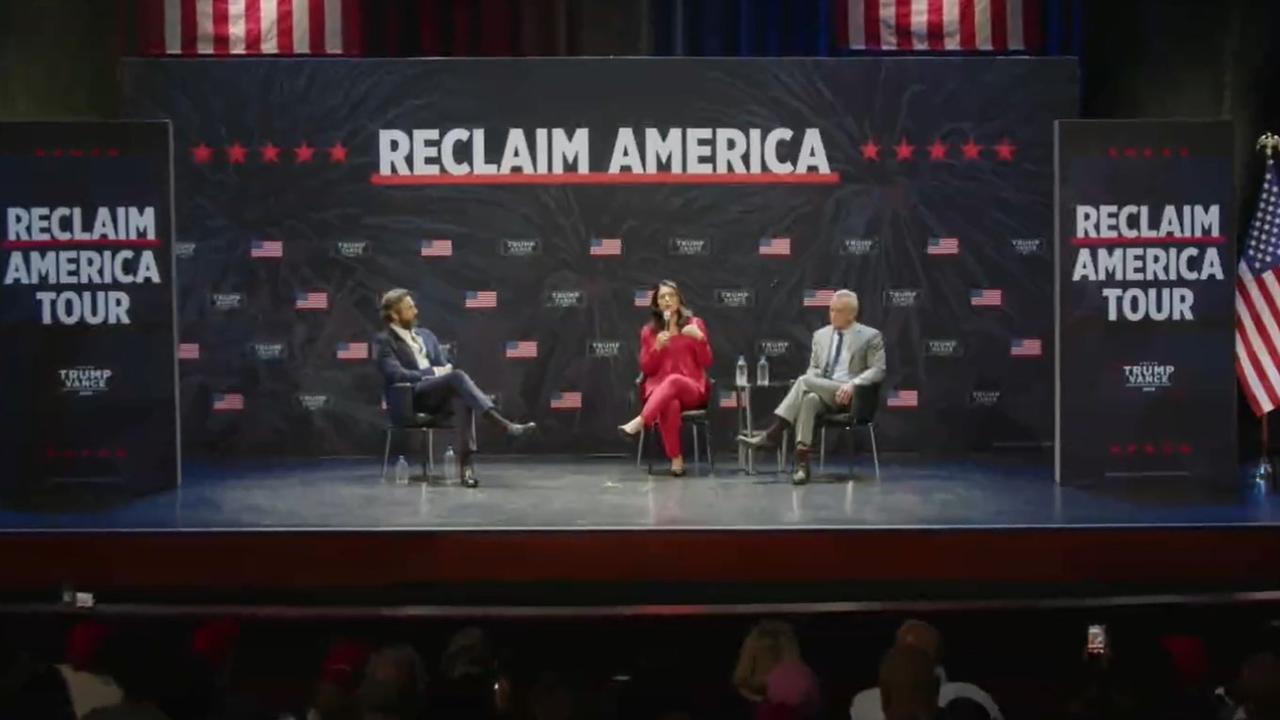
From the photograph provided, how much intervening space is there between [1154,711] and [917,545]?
Answer: 2.13 metres

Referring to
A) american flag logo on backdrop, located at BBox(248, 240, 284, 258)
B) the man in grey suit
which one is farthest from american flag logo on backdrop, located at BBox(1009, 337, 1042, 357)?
american flag logo on backdrop, located at BBox(248, 240, 284, 258)

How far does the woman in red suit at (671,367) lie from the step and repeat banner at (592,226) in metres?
0.89

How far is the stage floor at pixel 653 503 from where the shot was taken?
6.56 m

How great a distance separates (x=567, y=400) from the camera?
9.47m

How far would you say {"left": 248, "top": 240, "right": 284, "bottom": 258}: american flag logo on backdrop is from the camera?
9.41 m

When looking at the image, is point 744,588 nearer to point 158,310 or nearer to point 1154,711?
point 1154,711

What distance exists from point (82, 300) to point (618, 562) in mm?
2983

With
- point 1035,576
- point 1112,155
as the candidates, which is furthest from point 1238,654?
point 1112,155

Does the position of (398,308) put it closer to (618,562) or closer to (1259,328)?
(618,562)

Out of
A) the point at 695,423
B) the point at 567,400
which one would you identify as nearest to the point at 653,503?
the point at 695,423

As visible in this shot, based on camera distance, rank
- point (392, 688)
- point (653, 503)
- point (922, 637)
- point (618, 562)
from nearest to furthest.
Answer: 1. point (392, 688)
2. point (922, 637)
3. point (618, 562)
4. point (653, 503)

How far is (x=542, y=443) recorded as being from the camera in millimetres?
9500

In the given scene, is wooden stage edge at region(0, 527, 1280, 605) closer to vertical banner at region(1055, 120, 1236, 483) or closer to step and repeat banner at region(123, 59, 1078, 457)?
vertical banner at region(1055, 120, 1236, 483)

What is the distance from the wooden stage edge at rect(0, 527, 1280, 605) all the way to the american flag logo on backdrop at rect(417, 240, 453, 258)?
10.8 ft
